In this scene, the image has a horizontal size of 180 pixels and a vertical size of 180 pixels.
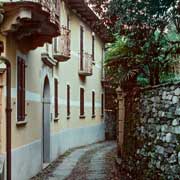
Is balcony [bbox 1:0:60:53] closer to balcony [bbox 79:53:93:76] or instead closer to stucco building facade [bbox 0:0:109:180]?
stucco building facade [bbox 0:0:109:180]

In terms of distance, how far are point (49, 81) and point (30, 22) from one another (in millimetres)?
6080

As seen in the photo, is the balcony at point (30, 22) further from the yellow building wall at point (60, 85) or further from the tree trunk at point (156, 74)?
the tree trunk at point (156, 74)

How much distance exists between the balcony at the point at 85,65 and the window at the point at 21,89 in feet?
39.9

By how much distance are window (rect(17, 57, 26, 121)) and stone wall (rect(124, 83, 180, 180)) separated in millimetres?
2560

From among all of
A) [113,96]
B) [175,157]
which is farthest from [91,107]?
[175,157]

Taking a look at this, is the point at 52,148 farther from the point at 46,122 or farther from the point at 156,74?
the point at 156,74

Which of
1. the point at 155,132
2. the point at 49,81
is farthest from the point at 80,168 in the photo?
the point at 155,132

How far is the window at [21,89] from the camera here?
11.5 metres

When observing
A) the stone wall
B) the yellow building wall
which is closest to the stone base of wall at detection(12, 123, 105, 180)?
the yellow building wall

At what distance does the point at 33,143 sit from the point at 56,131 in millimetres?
5164

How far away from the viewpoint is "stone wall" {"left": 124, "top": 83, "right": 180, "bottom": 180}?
8219 mm

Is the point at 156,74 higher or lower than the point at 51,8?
lower

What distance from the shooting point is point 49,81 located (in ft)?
54.4

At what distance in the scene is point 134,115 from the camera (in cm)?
1181
